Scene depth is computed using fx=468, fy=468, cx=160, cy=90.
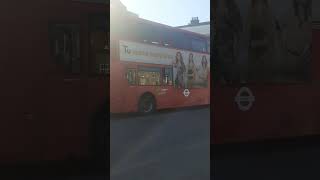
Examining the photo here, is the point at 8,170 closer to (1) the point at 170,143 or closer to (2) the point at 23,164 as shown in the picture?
(2) the point at 23,164

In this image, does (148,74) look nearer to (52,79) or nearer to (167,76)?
(167,76)

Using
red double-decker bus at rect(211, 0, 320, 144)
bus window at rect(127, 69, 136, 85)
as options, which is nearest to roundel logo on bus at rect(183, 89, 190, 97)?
bus window at rect(127, 69, 136, 85)

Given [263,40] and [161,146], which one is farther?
[263,40]

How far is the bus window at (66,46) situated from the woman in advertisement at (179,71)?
9.24 ft

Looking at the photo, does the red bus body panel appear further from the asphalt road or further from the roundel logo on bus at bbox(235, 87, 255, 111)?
the roundel logo on bus at bbox(235, 87, 255, 111)

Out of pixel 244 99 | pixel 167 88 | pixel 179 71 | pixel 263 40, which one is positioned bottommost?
pixel 244 99

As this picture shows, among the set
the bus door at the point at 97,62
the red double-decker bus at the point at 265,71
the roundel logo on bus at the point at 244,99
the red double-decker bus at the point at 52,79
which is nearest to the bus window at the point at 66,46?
the red double-decker bus at the point at 52,79

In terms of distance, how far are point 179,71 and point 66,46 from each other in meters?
2.89

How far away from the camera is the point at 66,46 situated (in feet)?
19.2

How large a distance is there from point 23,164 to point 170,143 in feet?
9.74

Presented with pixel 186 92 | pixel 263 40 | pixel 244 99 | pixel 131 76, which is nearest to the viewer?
pixel 131 76

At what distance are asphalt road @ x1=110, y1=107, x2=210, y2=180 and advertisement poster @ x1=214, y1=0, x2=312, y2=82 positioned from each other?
3.87m

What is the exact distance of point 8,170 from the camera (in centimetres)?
554

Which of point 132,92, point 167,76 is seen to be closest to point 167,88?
→ point 167,76
